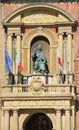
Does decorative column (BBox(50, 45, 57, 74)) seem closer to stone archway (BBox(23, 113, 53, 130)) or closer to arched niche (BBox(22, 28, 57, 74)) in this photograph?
arched niche (BBox(22, 28, 57, 74))

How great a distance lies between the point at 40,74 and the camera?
36.1 metres

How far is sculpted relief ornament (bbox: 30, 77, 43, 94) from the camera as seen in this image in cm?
3525

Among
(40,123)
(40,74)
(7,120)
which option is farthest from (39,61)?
(7,120)

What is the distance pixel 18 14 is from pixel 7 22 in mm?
709

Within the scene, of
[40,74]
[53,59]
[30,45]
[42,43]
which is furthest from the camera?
[42,43]

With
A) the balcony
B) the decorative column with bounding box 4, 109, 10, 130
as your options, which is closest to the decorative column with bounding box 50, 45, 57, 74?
the balcony

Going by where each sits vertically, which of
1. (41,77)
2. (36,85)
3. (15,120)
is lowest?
(15,120)

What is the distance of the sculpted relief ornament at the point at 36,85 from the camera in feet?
116

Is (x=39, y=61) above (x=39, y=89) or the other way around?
above

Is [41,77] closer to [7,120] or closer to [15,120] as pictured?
[15,120]

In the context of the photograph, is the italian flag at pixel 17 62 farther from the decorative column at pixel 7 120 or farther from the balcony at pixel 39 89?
the decorative column at pixel 7 120

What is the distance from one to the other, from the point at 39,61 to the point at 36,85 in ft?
5.23

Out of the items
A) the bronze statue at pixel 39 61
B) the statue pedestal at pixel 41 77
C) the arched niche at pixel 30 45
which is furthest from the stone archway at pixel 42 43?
the statue pedestal at pixel 41 77

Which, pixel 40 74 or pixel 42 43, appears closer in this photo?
pixel 40 74
